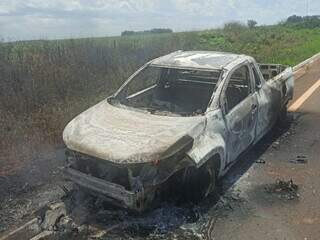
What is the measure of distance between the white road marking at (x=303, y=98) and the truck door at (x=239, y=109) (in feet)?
11.9

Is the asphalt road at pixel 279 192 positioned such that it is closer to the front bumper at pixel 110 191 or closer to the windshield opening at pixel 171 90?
the front bumper at pixel 110 191

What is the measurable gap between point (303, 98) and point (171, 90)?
18.5ft

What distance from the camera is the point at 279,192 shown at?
5562 mm

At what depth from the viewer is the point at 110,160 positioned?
4.45 meters

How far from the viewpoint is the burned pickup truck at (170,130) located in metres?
4.54

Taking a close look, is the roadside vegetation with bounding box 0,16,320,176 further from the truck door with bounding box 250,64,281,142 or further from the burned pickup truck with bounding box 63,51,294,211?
the truck door with bounding box 250,64,281,142

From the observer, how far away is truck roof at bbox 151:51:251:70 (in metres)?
6.09

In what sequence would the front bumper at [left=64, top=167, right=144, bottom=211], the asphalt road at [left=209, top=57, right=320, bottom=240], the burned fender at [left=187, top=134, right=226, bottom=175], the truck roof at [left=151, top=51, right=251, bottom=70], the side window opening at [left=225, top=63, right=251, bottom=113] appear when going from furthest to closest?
the side window opening at [left=225, top=63, right=251, bottom=113] → the truck roof at [left=151, top=51, right=251, bottom=70] → the burned fender at [left=187, top=134, right=226, bottom=175] → the asphalt road at [left=209, top=57, right=320, bottom=240] → the front bumper at [left=64, top=167, right=144, bottom=211]

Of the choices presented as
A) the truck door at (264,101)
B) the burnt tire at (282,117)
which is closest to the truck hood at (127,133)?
the truck door at (264,101)

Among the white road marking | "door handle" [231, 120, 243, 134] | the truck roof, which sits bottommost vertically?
the white road marking

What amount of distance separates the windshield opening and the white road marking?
4006 millimetres

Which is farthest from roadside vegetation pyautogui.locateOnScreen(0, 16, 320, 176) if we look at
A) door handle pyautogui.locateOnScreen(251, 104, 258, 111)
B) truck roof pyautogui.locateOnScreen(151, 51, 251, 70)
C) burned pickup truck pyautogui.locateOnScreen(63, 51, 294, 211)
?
door handle pyautogui.locateOnScreen(251, 104, 258, 111)

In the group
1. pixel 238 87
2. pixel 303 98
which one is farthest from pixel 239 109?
pixel 303 98

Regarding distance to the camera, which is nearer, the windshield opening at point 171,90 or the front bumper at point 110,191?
the front bumper at point 110,191
